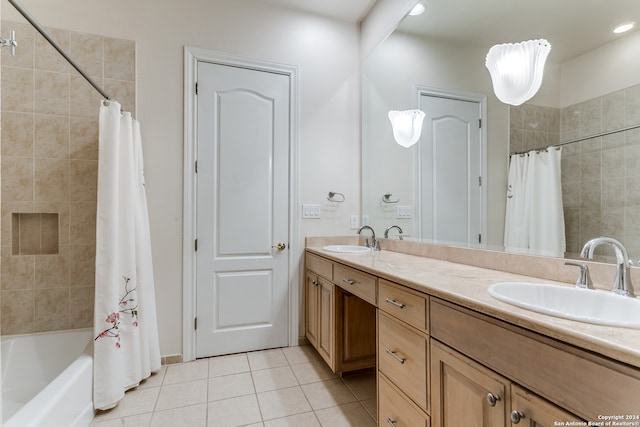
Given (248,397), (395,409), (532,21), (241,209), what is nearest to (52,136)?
(241,209)

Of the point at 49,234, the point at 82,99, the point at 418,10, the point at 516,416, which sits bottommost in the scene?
the point at 516,416

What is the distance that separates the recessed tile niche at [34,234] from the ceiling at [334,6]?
2344 millimetres

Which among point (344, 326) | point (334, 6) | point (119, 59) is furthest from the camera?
point (334, 6)

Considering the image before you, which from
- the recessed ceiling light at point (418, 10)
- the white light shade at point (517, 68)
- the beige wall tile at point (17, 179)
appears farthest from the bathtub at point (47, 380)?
the recessed ceiling light at point (418, 10)

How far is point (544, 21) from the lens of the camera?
129 cm

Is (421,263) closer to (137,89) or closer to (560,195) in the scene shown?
(560,195)

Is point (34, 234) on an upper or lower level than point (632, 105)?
lower

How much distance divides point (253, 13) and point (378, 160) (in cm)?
159

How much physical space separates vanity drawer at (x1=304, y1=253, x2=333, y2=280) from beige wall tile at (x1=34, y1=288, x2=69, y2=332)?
1.71 metres

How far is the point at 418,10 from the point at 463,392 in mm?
2303

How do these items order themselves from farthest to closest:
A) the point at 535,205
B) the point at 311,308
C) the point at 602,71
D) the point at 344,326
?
the point at 311,308, the point at 344,326, the point at 535,205, the point at 602,71

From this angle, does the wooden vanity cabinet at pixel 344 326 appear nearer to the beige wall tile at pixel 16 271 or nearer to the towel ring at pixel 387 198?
the towel ring at pixel 387 198

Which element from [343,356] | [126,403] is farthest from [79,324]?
[343,356]

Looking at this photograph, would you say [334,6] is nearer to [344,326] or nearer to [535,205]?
[535,205]
